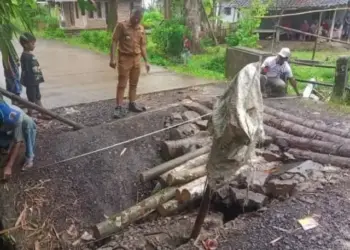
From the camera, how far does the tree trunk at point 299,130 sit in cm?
479

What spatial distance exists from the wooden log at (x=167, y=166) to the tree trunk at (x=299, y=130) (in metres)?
1.37

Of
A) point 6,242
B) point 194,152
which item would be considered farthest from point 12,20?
→ point 194,152

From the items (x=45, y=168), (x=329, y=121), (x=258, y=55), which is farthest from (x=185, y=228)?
(x=258, y=55)

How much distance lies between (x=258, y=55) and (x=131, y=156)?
4.50 m

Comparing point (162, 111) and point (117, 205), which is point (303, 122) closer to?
point (162, 111)

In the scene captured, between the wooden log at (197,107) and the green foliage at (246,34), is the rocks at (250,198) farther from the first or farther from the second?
the green foliage at (246,34)

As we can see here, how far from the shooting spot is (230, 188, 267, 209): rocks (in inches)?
147

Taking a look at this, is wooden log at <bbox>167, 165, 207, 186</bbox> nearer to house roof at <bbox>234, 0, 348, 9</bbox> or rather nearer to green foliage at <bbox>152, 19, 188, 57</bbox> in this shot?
green foliage at <bbox>152, 19, 188, 57</bbox>

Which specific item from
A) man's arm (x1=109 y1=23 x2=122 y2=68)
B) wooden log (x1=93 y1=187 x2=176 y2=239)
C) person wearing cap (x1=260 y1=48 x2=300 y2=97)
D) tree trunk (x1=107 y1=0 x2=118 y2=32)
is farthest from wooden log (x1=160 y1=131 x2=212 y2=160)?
tree trunk (x1=107 y1=0 x2=118 y2=32)

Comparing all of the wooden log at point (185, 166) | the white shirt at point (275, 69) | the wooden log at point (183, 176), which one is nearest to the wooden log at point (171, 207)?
the wooden log at point (183, 176)

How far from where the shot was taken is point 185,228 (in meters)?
3.62

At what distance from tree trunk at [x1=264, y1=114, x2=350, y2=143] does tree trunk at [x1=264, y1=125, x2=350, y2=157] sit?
0.16m

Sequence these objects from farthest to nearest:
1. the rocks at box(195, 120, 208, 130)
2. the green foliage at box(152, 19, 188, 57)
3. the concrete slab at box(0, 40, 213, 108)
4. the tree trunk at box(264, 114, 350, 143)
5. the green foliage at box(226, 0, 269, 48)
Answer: the green foliage at box(226, 0, 269, 48)
the green foliage at box(152, 19, 188, 57)
the concrete slab at box(0, 40, 213, 108)
the rocks at box(195, 120, 208, 130)
the tree trunk at box(264, 114, 350, 143)

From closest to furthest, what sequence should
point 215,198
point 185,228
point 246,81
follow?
point 246,81, point 185,228, point 215,198
